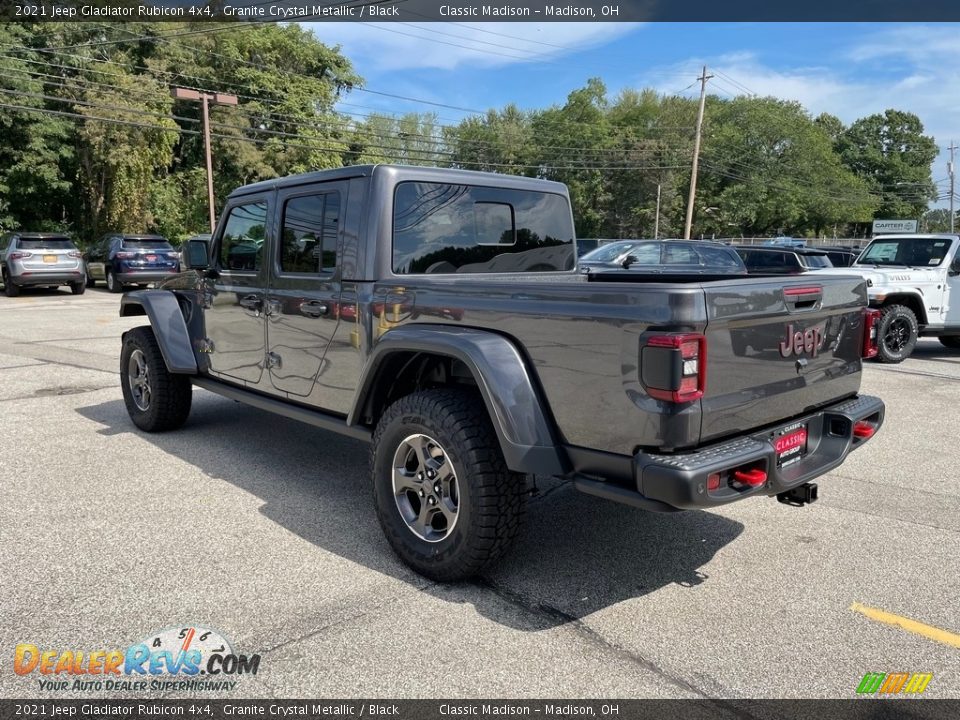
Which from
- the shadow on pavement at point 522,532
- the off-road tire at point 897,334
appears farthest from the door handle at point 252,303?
the off-road tire at point 897,334

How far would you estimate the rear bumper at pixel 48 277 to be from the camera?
738 inches

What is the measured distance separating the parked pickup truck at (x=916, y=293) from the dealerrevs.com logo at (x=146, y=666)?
9.67 m

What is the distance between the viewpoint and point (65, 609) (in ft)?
10.0

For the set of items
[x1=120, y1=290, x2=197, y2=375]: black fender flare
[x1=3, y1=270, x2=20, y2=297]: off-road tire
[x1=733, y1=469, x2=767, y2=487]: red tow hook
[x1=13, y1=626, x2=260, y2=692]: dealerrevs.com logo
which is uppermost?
[x1=120, y1=290, x2=197, y2=375]: black fender flare

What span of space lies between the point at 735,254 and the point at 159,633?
12.2 metres

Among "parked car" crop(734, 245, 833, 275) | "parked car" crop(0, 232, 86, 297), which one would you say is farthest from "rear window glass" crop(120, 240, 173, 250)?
"parked car" crop(734, 245, 833, 275)

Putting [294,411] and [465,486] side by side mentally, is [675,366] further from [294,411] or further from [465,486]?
[294,411]

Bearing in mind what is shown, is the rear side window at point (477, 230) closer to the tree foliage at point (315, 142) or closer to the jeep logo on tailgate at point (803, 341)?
the jeep logo on tailgate at point (803, 341)

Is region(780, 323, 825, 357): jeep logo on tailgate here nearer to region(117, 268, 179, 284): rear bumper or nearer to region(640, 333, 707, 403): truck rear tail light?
region(640, 333, 707, 403): truck rear tail light

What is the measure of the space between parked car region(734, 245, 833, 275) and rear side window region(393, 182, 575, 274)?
9982mm

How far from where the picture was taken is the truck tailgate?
2.78 meters

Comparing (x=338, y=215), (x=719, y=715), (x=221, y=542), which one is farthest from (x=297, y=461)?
(x=719, y=715)

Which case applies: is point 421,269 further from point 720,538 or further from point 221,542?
point 720,538

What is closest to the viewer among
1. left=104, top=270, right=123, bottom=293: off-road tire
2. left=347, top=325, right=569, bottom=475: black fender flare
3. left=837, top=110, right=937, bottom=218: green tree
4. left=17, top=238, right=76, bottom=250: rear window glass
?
left=347, top=325, right=569, bottom=475: black fender flare
